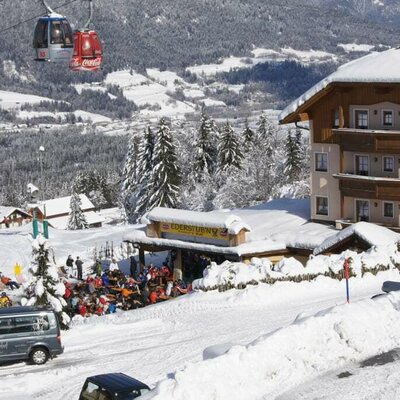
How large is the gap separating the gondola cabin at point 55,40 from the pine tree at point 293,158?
57.0m

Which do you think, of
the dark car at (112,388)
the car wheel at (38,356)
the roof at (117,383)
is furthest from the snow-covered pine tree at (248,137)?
the dark car at (112,388)

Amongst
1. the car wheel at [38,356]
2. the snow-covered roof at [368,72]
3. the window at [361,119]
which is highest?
the snow-covered roof at [368,72]

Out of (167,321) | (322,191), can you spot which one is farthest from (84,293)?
(322,191)

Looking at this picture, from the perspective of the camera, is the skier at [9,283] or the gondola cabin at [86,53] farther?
the skier at [9,283]

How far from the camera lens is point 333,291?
31906 millimetres

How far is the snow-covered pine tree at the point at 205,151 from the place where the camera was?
8681 centimetres

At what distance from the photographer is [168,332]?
2859 cm

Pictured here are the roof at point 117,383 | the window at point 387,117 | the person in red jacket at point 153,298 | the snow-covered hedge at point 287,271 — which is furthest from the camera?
the window at point 387,117

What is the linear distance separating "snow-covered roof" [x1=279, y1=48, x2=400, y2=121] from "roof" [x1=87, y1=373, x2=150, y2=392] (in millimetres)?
27314

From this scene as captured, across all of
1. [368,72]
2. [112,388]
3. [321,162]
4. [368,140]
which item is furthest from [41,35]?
[321,162]

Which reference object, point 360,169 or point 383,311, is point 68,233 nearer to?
point 360,169

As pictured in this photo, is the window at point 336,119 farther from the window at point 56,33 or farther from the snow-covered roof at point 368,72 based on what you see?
the window at point 56,33

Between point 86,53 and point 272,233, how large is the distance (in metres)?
15.4

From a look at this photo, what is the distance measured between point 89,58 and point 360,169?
1784cm
